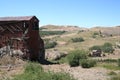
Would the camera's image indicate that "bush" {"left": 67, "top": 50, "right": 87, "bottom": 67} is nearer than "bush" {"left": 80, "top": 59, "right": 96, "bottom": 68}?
No

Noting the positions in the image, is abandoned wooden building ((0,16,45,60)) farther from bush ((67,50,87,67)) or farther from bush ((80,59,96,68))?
bush ((80,59,96,68))

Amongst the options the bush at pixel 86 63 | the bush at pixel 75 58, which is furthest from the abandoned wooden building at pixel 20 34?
the bush at pixel 86 63

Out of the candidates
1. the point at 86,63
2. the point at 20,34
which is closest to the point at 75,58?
the point at 86,63

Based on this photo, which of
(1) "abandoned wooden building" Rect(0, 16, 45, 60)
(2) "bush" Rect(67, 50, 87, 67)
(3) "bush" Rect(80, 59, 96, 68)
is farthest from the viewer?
(1) "abandoned wooden building" Rect(0, 16, 45, 60)

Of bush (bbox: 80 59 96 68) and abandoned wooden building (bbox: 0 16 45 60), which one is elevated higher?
abandoned wooden building (bbox: 0 16 45 60)

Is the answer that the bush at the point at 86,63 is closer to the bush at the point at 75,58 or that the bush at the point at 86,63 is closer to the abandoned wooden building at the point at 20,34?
the bush at the point at 75,58

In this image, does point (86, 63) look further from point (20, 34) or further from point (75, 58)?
point (20, 34)

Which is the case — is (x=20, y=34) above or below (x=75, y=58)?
above

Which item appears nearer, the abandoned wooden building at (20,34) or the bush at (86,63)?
the bush at (86,63)

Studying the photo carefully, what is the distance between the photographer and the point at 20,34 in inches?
1586

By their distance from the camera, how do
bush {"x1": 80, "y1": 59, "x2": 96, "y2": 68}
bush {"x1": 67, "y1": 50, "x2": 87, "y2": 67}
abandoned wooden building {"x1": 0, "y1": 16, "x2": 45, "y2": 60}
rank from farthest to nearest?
abandoned wooden building {"x1": 0, "y1": 16, "x2": 45, "y2": 60} → bush {"x1": 67, "y1": 50, "x2": 87, "y2": 67} → bush {"x1": 80, "y1": 59, "x2": 96, "y2": 68}

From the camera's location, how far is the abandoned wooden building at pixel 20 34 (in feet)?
132

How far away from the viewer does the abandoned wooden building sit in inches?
1581

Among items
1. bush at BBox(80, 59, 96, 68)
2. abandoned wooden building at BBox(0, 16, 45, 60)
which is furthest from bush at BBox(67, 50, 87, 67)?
abandoned wooden building at BBox(0, 16, 45, 60)
